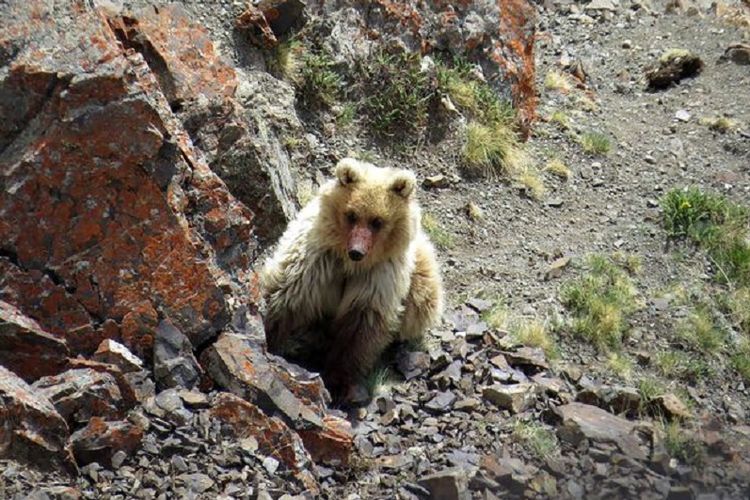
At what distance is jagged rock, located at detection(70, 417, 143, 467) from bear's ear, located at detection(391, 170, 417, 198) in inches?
116

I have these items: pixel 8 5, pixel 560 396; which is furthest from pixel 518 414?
pixel 8 5

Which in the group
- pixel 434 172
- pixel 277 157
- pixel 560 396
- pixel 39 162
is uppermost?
pixel 39 162

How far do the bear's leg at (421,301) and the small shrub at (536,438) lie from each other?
1362 millimetres

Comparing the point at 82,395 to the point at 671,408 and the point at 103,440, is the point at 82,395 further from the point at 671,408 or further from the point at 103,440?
the point at 671,408

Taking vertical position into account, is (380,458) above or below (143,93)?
below

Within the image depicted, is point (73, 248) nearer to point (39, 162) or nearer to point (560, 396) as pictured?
point (39, 162)

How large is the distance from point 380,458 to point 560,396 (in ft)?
5.35

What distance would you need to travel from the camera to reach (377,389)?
7469 mm

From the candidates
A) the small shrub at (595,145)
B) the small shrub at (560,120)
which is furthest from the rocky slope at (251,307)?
the small shrub at (560,120)

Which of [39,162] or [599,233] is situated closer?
[39,162]

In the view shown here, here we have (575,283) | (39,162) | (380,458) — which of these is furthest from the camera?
(575,283)

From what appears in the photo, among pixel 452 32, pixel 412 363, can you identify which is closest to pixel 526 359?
pixel 412 363

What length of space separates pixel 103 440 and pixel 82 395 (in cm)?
27

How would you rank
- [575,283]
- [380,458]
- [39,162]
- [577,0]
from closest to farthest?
[39,162]
[380,458]
[575,283]
[577,0]
